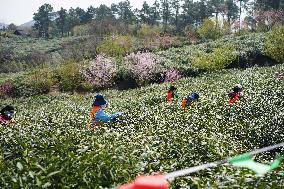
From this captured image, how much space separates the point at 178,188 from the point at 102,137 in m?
2.21

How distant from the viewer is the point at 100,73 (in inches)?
1528

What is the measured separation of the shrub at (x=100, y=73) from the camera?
38.8m

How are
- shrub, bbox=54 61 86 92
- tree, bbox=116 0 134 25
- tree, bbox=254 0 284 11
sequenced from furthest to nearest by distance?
tree, bbox=116 0 134 25 → tree, bbox=254 0 284 11 → shrub, bbox=54 61 86 92

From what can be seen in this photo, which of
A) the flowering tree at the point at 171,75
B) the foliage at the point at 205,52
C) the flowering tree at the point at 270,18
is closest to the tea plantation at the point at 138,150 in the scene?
the flowering tree at the point at 171,75

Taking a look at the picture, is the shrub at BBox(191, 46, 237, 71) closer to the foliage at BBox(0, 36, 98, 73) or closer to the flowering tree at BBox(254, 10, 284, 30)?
the foliage at BBox(0, 36, 98, 73)

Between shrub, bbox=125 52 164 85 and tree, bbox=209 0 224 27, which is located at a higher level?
tree, bbox=209 0 224 27

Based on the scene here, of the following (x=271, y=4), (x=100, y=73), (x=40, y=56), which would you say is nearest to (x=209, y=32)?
(x=271, y=4)

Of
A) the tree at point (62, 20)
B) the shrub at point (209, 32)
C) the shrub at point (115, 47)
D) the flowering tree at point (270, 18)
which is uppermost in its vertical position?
the tree at point (62, 20)

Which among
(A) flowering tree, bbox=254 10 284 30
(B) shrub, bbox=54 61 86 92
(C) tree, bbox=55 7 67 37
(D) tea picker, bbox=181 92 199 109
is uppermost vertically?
(C) tree, bbox=55 7 67 37

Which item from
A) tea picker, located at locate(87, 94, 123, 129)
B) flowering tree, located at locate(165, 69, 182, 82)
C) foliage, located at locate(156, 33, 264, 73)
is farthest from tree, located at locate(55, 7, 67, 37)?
tea picker, located at locate(87, 94, 123, 129)

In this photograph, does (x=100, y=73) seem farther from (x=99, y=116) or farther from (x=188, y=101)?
(x=99, y=116)

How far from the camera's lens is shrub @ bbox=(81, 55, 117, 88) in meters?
38.8

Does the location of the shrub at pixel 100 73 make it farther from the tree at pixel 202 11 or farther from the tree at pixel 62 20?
the tree at pixel 62 20

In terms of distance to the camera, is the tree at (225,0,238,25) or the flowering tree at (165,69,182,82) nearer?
the flowering tree at (165,69,182,82)
